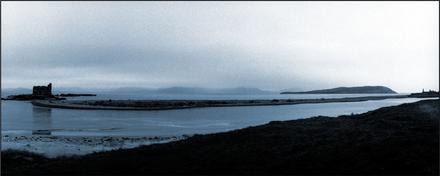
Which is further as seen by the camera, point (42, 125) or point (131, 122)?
point (131, 122)

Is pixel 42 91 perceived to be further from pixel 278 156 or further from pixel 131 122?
pixel 278 156

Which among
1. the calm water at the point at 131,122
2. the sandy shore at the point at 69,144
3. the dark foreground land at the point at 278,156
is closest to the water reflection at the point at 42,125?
the calm water at the point at 131,122

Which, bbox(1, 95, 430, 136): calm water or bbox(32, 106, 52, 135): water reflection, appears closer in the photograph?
bbox(32, 106, 52, 135): water reflection

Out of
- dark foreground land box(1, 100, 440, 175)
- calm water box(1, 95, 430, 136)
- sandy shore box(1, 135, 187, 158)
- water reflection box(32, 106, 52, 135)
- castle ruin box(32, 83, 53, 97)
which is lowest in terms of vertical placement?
water reflection box(32, 106, 52, 135)

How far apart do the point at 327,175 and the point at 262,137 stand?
540 centimetres

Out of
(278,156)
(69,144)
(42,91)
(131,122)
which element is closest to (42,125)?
(131,122)

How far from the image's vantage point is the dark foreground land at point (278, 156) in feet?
37.0

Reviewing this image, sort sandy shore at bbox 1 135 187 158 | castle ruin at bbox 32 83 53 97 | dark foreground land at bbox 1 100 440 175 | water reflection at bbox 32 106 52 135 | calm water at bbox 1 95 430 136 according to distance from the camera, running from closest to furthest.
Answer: dark foreground land at bbox 1 100 440 175 → sandy shore at bbox 1 135 187 158 → water reflection at bbox 32 106 52 135 → calm water at bbox 1 95 430 136 → castle ruin at bbox 32 83 53 97

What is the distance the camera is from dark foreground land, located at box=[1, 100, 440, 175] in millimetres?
11266

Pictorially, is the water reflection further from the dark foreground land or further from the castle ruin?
the castle ruin

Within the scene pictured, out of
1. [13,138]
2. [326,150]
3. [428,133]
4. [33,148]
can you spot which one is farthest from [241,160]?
[13,138]

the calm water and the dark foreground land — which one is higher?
the dark foreground land

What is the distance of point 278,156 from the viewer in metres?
12.8

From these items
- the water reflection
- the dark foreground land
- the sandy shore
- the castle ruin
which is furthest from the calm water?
the castle ruin
